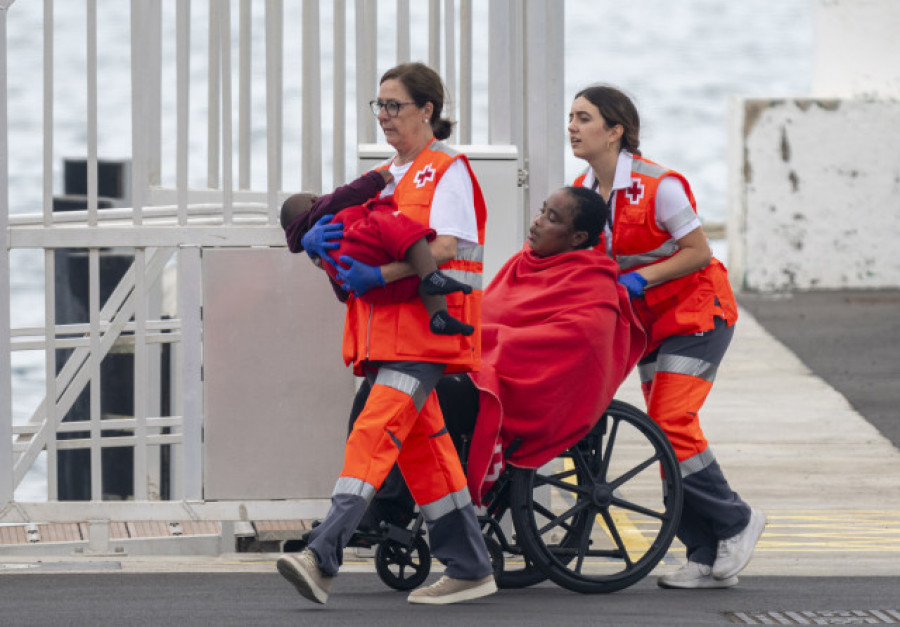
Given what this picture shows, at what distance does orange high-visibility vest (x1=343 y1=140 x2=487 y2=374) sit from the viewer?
573 centimetres

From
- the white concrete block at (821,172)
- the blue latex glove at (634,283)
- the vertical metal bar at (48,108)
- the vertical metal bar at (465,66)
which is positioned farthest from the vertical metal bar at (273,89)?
the white concrete block at (821,172)

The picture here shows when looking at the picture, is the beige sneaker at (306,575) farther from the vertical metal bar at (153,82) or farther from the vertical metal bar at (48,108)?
the vertical metal bar at (153,82)

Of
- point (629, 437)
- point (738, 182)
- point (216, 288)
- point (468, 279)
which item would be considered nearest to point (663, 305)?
point (468, 279)

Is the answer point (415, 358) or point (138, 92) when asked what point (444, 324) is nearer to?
point (415, 358)

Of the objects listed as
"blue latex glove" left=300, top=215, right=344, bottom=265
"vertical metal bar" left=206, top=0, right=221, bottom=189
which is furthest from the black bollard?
"blue latex glove" left=300, top=215, right=344, bottom=265

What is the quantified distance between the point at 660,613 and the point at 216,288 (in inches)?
80.1

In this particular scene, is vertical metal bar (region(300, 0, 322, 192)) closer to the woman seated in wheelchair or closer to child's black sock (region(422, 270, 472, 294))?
the woman seated in wheelchair

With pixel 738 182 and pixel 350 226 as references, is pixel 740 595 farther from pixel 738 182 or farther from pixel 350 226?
pixel 738 182

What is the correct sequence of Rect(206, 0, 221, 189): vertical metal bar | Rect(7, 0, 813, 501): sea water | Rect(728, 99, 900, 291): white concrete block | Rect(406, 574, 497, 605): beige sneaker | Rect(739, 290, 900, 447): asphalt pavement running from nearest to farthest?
Rect(406, 574, 497, 605): beige sneaker → Rect(206, 0, 221, 189): vertical metal bar → Rect(739, 290, 900, 447): asphalt pavement → Rect(728, 99, 900, 291): white concrete block → Rect(7, 0, 813, 501): sea water

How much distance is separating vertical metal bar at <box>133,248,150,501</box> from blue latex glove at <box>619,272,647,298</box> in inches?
71.0

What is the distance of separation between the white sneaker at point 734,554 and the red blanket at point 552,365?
66 cm

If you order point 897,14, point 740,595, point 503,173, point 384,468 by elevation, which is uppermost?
point 897,14

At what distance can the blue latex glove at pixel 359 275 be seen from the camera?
5652 millimetres

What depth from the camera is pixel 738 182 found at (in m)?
14.9
